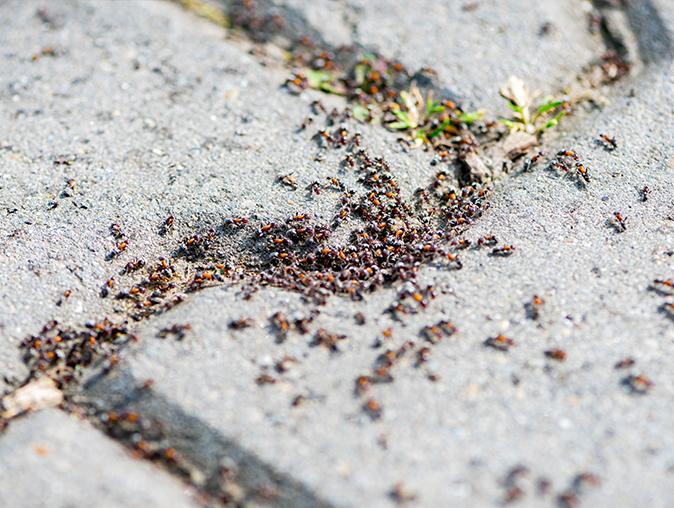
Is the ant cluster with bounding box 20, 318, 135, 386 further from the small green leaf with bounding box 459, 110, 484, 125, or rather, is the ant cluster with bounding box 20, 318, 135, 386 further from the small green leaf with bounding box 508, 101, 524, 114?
the small green leaf with bounding box 508, 101, 524, 114

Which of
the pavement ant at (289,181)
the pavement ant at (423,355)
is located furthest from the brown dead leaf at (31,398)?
the pavement ant at (289,181)

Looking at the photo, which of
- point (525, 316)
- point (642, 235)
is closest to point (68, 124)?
point (525, 316)

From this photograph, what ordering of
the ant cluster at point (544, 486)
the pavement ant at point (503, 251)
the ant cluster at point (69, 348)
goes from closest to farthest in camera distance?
the ant cluster at point (544, 486) → the ant cluster at point (69, 348) → the pavement ant at point (503, 251)

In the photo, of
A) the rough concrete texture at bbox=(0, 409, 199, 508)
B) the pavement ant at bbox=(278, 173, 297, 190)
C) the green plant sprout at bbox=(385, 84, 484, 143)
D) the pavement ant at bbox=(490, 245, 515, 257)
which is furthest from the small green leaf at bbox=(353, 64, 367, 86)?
the rough concrete texture at bbox=(0, 409, 199, 508)

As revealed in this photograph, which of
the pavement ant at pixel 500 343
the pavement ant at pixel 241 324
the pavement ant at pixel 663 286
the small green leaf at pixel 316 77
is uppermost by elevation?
the pavement ant at pixel 663 286

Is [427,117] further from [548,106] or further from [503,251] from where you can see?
[503,251]

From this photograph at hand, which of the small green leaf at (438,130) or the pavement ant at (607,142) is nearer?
the pavement ant at (607,142)

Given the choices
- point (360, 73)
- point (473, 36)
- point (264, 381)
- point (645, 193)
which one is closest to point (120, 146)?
point (360, 73)

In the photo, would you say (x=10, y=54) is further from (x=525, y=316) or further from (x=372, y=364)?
(x=525, y=316)

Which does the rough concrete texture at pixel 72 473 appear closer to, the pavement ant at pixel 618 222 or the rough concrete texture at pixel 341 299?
the rough concrete texture at pixel 341 299
